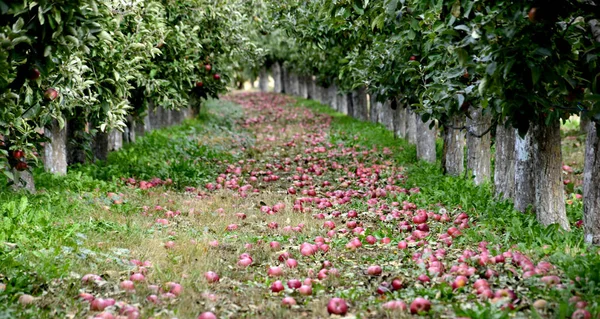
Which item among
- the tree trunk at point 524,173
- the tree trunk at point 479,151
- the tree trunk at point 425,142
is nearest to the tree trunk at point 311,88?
the tree trunk at point 425,142

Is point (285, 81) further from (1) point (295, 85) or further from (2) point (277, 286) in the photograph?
(2) point (277, 286)

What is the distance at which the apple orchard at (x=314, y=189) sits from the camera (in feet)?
17.7

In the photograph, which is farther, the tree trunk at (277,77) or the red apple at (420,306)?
the tree trunk at (277,77)

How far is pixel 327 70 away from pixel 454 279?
891 inches

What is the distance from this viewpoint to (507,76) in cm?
571

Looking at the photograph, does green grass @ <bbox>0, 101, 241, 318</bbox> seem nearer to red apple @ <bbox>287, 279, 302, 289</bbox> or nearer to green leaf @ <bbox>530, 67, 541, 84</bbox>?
red apple @ <bbox>287, 279, 302, 289</bbox>

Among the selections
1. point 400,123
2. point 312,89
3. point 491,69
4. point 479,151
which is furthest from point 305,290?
point 312,89

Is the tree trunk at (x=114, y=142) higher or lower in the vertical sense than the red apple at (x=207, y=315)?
higher

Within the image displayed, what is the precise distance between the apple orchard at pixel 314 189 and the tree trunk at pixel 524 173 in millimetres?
28

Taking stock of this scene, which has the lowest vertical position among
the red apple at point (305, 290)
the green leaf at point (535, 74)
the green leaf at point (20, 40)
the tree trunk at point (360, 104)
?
the red apple at point (305, 290)

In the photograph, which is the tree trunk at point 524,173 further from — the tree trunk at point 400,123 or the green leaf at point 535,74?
the tree trunk at point 400,123

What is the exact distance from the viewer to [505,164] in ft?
32.6

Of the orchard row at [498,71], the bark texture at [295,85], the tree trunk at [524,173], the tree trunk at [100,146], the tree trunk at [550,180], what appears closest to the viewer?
the orchard row at [498,71]

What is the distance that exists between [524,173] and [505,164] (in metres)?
1.25
